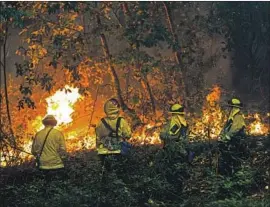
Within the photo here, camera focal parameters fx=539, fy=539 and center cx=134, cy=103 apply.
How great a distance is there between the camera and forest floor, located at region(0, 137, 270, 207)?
8.30m

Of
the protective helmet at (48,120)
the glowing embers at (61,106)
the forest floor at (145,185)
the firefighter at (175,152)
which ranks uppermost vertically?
the glowing embers at (61,106)

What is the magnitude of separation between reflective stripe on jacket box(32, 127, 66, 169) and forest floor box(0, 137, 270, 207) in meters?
0.31

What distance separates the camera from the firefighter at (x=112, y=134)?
958cm

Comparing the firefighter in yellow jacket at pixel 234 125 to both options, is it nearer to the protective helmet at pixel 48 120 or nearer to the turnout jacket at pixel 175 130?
the turnout jacket at pixel 175 130

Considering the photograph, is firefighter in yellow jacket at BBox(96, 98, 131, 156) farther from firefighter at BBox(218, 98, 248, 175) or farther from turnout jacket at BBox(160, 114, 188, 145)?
firefighter at BBox(218, 98, 248, 175)

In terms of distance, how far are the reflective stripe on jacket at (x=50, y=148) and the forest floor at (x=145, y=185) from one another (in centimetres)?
31

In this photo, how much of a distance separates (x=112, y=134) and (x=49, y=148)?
1139 mm

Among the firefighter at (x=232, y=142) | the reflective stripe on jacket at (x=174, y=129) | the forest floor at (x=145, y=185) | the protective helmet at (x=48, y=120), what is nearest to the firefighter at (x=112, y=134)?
the forest floor at (x=145, y=185)

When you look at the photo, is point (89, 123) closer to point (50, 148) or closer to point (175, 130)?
point (50, 148)

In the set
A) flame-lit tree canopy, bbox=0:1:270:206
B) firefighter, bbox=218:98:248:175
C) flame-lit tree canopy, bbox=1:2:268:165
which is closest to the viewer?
firefighter, bbox=218:98:248:175

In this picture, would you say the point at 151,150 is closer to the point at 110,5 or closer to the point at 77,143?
the point at 77,143

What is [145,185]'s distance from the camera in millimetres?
9070

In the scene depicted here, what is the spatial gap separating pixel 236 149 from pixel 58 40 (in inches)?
280

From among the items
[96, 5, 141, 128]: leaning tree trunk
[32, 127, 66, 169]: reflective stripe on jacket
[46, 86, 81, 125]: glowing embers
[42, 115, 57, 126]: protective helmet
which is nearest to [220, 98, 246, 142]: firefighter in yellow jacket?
[32, 127, 66, 169]: reflective stripe on jacket
